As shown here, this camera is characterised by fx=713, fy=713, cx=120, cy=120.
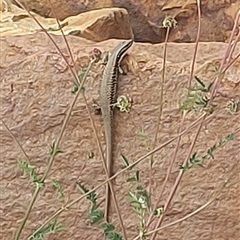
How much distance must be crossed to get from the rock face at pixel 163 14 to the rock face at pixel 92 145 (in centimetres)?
117

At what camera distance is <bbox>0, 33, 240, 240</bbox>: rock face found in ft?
5.94

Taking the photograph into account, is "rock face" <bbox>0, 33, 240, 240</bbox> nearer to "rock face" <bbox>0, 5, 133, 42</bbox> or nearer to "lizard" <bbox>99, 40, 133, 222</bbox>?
"lizard" <bbox>99, 40, 133, 222</bbox>

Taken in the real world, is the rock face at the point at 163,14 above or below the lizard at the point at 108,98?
below

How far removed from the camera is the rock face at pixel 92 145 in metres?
1.81

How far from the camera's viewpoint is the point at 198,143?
1814 millimetres

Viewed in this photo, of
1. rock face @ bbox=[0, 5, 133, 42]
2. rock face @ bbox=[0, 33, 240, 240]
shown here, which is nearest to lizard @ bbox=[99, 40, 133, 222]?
rock face @ bbox=[0, 33, 240, 240]

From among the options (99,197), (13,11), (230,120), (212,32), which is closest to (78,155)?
(99,197)

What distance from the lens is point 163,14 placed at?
3111 mm

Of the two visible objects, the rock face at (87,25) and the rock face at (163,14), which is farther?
the rock face at (163,14)

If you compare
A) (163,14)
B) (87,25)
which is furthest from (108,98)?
(163,14)

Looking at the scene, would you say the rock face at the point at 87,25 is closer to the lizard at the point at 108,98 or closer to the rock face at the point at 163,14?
the rock face at the point at 163,14

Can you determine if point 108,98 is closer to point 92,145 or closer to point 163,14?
point 92,145

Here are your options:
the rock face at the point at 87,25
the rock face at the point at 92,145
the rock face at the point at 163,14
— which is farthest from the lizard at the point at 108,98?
the rock face at the point at 163,14

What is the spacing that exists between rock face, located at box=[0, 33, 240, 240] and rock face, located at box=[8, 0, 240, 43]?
1.17 metres
